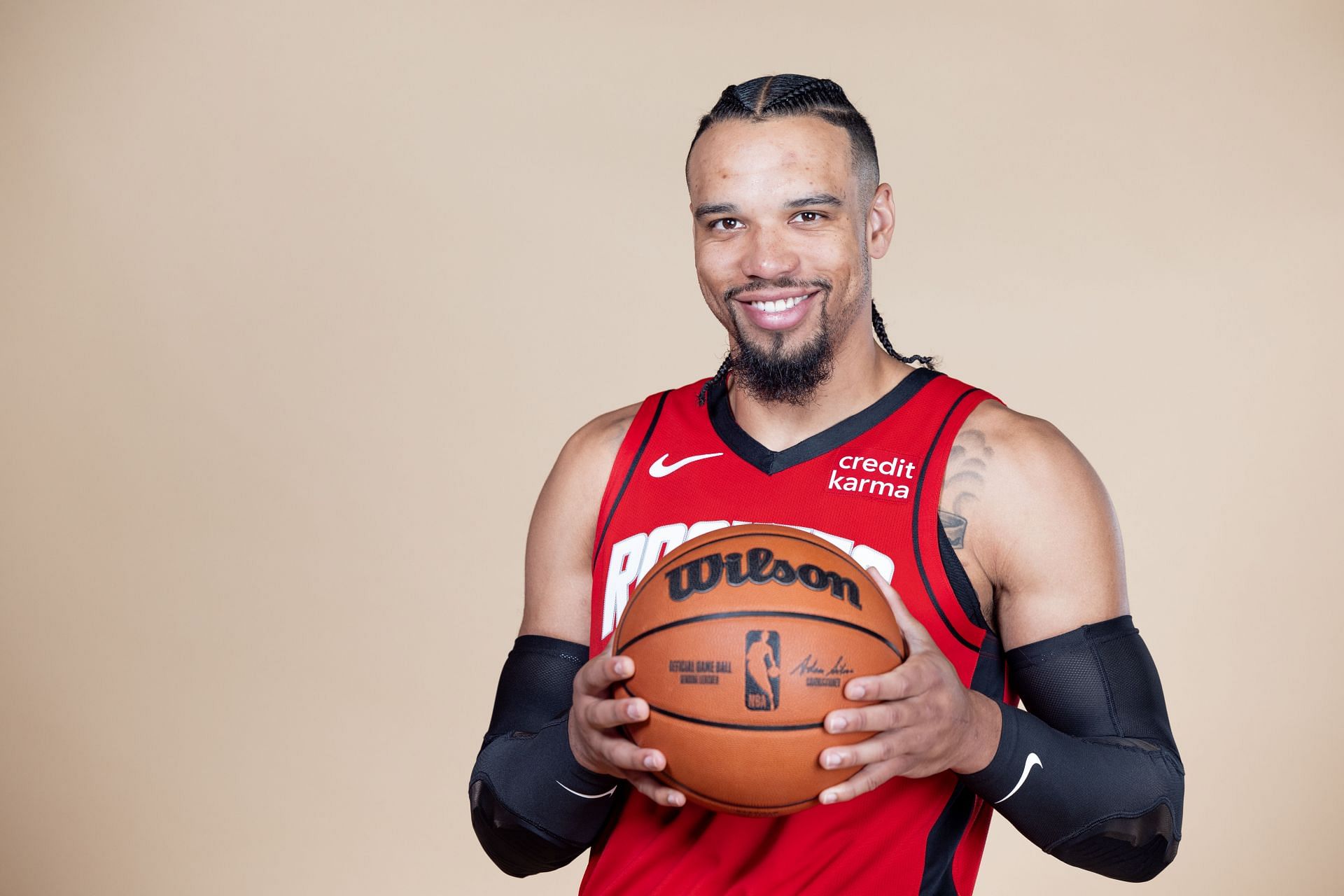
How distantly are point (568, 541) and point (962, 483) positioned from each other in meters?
0.77

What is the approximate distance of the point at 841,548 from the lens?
232cm

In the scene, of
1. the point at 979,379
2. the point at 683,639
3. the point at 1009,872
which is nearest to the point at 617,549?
the point at 683,639

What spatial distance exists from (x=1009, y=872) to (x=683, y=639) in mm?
3026

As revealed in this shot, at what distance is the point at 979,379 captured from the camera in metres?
4.50

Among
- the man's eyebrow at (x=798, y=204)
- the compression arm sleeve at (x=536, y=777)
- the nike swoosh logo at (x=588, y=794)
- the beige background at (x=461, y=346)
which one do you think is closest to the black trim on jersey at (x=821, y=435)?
the man's eyebrow at (x=798, y=204)

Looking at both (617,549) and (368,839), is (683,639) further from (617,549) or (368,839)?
(368,839)

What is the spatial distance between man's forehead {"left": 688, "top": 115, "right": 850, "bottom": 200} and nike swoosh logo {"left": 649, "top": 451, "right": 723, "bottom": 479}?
49 cm

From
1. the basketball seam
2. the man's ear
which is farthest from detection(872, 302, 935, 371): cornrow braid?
the basketball seam

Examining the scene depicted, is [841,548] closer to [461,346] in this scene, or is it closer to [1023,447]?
[1023,447]

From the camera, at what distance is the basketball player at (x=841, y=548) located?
7.41ft

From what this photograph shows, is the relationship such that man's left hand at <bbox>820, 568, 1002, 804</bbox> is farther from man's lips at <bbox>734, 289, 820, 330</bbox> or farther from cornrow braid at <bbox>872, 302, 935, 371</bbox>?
cornrow braid at <bbox>872, 302, 935, 371</bbox>

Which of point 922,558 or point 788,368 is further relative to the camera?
point 788,368

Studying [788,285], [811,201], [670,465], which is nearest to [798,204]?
[811,201]

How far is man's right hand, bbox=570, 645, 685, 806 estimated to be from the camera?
1917mm
